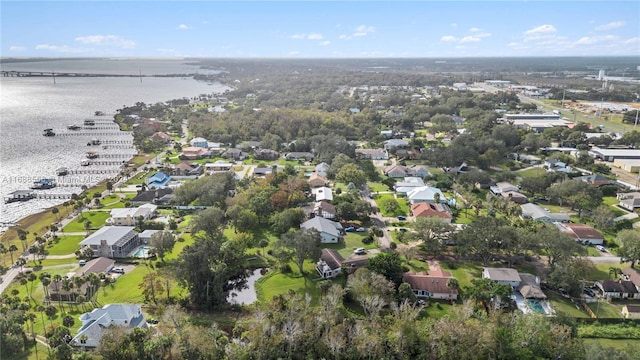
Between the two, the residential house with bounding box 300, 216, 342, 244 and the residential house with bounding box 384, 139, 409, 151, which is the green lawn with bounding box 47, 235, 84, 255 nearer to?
the residential house with bounding box 300, 216, 342, 244

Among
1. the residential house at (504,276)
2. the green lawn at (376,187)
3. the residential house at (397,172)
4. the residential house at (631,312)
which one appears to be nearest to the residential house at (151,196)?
the green lawn at (376,187)

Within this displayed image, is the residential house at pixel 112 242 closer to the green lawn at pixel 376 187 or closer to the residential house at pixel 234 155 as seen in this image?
the green lawn at pixel 376 187

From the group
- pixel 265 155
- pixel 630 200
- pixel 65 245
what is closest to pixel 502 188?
pixel 630 200

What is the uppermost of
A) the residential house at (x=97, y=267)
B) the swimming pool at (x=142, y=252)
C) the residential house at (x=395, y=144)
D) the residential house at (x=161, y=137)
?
the residential house at (x=161, y=137)

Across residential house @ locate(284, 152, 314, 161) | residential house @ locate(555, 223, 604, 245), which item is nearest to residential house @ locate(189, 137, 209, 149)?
residential house @ locate(284, 152, 314, 161)

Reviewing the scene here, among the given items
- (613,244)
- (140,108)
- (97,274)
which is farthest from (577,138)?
(140,108)

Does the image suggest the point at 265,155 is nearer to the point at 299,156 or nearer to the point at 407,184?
the point at 299,156
